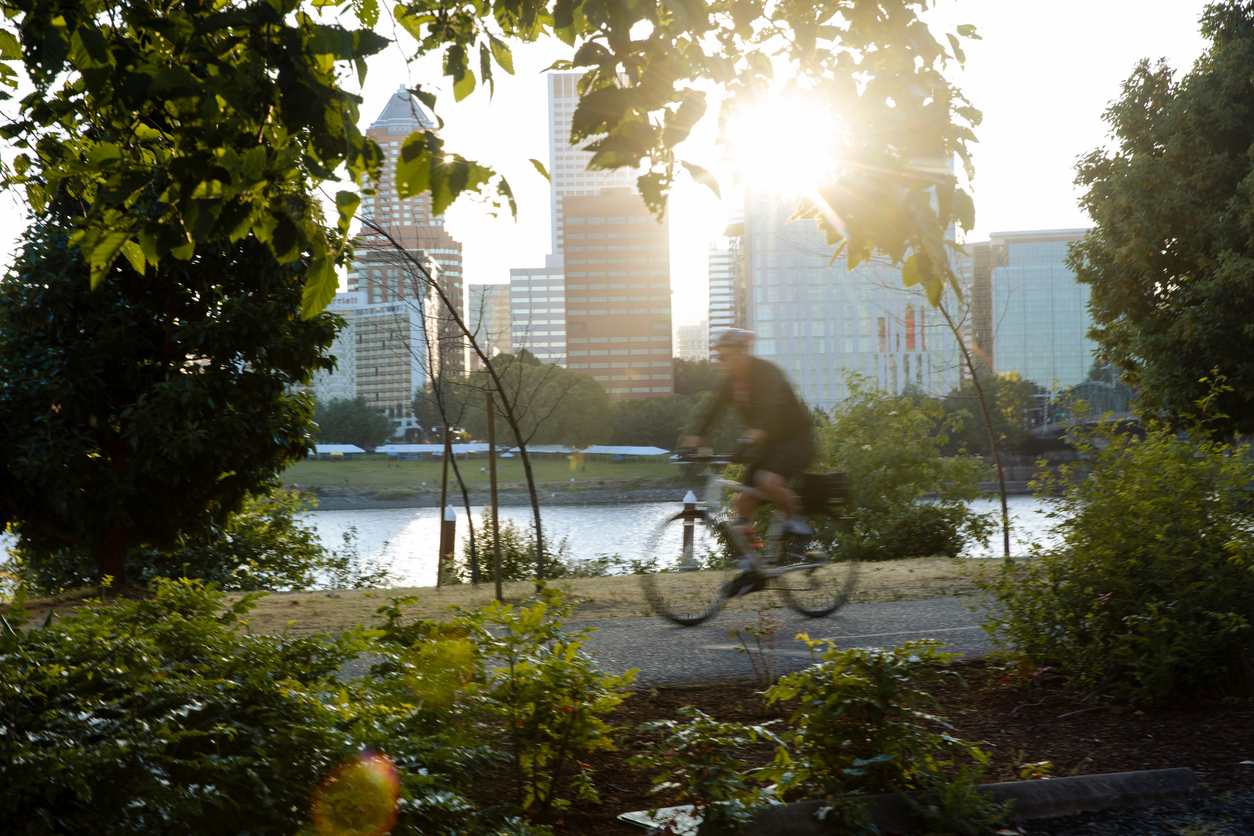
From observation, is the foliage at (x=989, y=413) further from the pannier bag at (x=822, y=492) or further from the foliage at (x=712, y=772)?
the foliage at (x=712, y=772)

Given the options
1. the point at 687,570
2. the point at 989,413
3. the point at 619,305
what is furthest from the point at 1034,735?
the point at 619,305

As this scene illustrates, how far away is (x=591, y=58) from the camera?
2520 millimetres

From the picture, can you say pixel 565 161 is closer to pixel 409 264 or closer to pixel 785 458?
pixel 409 264

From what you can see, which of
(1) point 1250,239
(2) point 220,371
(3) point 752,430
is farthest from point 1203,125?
(2) point 220,371

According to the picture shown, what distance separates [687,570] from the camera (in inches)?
247

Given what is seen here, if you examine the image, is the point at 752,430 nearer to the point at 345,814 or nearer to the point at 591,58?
the point at 591,58

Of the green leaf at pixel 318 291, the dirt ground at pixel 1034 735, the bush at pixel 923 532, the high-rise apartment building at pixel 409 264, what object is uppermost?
the high-rise apartment building at pixel 409 264

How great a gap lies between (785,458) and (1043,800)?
3.07 metres

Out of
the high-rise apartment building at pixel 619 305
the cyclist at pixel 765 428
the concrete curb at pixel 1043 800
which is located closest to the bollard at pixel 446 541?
the cyclist at pixel 765 428

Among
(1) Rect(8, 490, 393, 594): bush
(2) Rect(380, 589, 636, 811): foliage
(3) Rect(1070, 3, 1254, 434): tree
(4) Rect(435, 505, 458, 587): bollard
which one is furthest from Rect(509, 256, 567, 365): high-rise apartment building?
(2) Rect(380, 589, 636, 811): foliage

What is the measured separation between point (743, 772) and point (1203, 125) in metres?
15.0

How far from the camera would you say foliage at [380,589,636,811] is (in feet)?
8.37

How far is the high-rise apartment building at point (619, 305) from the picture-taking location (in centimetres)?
10850

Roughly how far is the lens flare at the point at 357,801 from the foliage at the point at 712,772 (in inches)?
29.5
